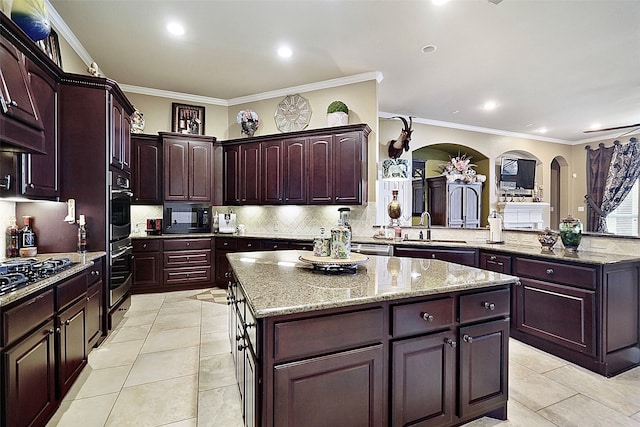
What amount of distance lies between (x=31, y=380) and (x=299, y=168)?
375cm

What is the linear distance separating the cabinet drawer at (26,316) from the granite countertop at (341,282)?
1059 mm

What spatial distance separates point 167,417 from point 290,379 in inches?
48.9

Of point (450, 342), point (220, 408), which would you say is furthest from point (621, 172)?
point (220, 408)

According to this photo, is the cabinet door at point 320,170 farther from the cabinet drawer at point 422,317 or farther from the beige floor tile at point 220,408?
the cabinet drawer at point 422,317

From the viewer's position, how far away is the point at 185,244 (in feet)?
16.3

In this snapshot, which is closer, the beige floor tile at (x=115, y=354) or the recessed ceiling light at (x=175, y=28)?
the beige floor tile at (x=115, y=354)

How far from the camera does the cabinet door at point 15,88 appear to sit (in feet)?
6.00

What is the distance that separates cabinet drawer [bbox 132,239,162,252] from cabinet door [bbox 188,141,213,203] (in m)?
0.88

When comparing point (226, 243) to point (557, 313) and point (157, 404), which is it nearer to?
point (157, 404)

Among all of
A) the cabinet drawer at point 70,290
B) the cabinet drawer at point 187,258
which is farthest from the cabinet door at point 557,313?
the cabinet drawer at point 187,258

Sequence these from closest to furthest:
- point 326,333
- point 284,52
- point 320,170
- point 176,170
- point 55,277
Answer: point 326,333
point 55,277
point 284,52
point 320,170
point 176,170

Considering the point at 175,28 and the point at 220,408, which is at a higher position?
the point at 175,28

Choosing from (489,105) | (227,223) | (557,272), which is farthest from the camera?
(489,105)

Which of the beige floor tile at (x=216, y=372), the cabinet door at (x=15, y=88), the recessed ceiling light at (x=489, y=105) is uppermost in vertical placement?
the recessed ceiling light at (x=489, y=105)
